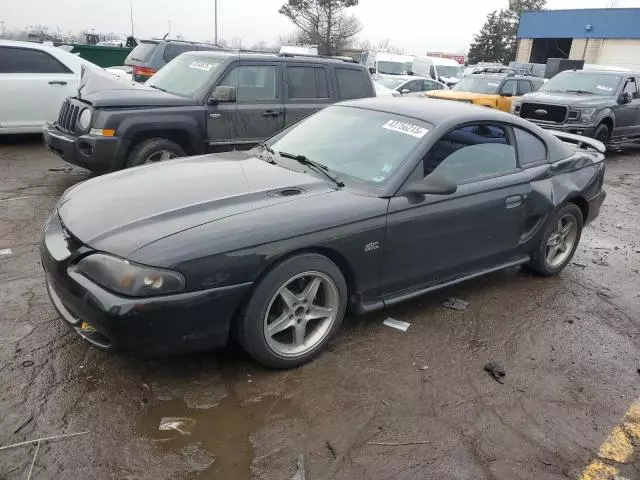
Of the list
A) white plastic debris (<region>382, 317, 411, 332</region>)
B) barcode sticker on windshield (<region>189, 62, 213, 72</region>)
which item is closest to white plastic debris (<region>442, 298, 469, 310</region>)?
white plastic debris (<region>382, 317, 411, 332</region>)

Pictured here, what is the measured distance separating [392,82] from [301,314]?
579 inches

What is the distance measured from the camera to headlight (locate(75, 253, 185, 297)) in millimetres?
2658

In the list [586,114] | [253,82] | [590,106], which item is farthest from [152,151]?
[590,106]

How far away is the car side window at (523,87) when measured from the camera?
46.8ft

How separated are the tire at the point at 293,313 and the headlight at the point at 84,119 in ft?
13.6

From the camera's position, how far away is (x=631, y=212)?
765cm

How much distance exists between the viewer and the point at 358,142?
155 inches

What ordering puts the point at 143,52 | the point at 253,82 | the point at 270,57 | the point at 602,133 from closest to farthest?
the point at 253,82, the point at 270,57, the point at 602,133, the point at 143,52

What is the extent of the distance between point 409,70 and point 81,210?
21.0 metres

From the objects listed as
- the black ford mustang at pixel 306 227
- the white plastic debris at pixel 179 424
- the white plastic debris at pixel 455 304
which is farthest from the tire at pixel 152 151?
the white plastic debris at pixel 179 424

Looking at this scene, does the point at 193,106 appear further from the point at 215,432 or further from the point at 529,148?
the point at 215,432

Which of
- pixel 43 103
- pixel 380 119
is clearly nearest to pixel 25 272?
pixel 380 119

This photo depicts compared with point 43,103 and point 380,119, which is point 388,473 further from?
point 43,103

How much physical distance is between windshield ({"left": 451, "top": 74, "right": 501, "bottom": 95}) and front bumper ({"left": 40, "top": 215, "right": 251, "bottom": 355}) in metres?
12.6
